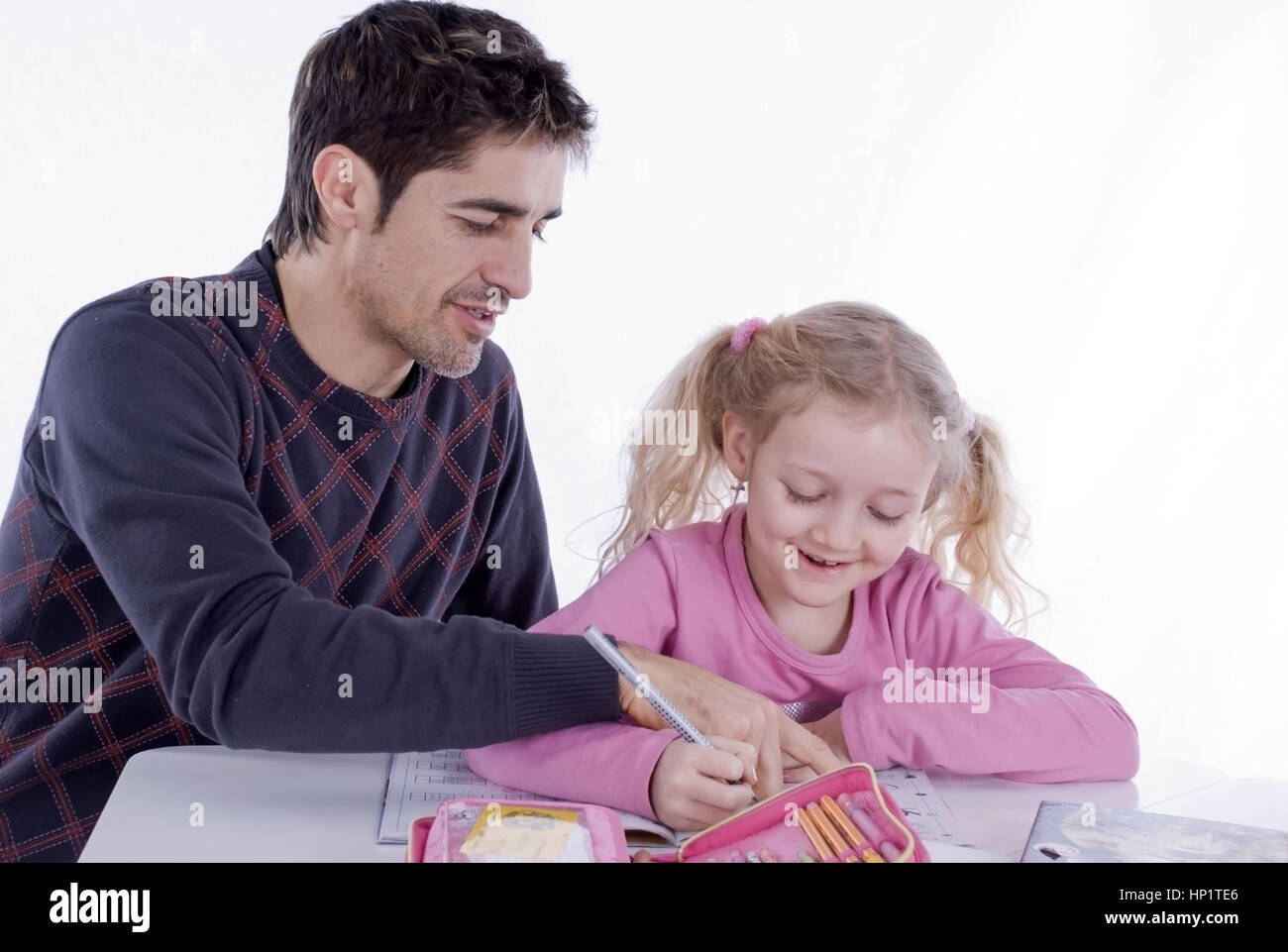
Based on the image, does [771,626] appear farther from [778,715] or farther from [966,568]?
[966,568]

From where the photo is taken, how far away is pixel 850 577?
142cm

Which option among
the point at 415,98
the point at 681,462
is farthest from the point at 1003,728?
the point at 415,98

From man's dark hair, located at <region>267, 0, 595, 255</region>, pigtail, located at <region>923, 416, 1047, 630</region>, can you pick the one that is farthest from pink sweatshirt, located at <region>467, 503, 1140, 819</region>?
man's dark hair, located at <region>267, 0, 595, 255</region>

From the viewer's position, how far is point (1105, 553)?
2.72 meters

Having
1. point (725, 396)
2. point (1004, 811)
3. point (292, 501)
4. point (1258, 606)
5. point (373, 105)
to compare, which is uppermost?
point (373, 105)

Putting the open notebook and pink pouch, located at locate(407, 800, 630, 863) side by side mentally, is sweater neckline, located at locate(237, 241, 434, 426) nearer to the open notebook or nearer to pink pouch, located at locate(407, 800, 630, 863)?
the open notebook

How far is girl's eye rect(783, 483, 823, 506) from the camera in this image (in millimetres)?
1399

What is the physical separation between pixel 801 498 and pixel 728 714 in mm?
282

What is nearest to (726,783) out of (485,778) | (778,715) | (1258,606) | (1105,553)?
(778,715)

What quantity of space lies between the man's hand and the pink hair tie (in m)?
0.43

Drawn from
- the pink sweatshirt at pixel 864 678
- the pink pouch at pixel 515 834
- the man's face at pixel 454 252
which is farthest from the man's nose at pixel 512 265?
the pink pouch at pixel 515 834

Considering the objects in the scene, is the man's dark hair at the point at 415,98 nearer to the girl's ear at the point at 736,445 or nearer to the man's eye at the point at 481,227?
the man's eye at the point at 481,227

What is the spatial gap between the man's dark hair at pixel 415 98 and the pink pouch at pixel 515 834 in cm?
79

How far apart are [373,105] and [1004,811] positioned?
1.04 meters
